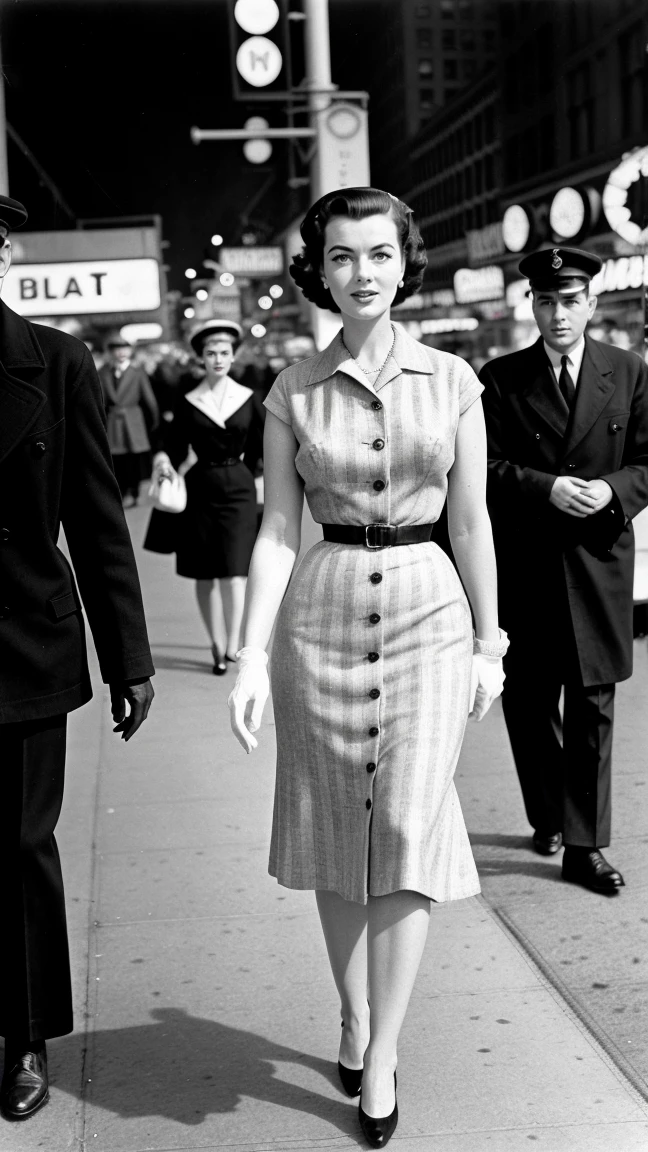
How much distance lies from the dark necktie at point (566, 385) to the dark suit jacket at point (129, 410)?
1312 centimetres

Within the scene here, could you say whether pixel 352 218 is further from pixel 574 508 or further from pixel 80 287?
pixel 80 287

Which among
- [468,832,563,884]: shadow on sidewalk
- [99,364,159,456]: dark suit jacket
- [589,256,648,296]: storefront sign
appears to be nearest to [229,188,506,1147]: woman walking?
[468,832,563,884]: shadow on sidewalk

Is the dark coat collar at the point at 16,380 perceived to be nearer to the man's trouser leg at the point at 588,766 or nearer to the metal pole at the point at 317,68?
the man's trouser leg at the point at 588,766

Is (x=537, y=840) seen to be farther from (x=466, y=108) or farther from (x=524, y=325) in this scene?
(x=524, y=325)

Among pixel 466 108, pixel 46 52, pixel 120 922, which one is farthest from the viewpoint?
pixel 466 108

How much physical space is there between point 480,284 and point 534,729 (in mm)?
22784

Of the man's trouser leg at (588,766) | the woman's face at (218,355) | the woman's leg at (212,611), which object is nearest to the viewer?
the man's trouser leg at (588,766)

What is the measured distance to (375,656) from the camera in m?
3.14

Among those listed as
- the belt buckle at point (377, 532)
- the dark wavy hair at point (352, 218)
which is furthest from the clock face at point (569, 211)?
the belt buckle at point (377, 532)

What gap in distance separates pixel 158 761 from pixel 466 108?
14.2 m

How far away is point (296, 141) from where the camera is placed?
14.6 metres

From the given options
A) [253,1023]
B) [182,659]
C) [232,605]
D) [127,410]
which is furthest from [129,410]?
[253,1023]

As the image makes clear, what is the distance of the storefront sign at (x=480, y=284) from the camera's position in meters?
26.8

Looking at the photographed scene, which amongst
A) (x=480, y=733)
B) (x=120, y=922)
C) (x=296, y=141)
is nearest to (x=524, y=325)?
(x=296, y=141)
